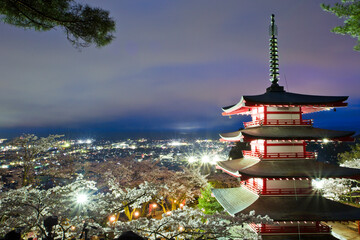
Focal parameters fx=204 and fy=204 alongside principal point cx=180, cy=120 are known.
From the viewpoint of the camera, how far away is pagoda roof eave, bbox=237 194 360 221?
7.82m

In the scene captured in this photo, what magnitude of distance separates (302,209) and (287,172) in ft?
5.02

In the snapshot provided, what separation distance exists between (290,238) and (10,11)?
12052 millimetres

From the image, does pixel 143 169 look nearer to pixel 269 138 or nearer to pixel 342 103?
pixel 269 138

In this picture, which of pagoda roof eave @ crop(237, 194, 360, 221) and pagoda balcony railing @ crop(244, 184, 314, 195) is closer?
pagoda roof eave @ crop(237, 194, 360, 221)

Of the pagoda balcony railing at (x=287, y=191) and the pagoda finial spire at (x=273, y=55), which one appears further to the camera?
the pagoda finial spire at (x=273, y=55)

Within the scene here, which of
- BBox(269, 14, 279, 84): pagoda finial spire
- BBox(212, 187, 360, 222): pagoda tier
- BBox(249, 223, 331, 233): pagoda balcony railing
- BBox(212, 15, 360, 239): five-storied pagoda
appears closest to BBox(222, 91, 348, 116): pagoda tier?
BBox(212, 15, 360, 239): five-storied pagoda

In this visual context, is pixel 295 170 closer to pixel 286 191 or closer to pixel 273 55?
pixel 286 191

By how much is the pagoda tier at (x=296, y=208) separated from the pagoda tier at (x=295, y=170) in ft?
4.30

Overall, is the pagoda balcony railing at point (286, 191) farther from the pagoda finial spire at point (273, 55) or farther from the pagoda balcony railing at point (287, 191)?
the pagoda finial spire at point (273, 55)

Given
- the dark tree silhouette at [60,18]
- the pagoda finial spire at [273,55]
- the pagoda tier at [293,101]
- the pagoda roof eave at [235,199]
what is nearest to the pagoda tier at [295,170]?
the pagoda roof eave at [235,199]

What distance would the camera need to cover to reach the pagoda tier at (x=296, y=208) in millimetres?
7841

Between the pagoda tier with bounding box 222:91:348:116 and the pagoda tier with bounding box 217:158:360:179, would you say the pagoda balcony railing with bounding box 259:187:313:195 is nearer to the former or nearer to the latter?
the pagoda tier with bounding box 217:158:360:179

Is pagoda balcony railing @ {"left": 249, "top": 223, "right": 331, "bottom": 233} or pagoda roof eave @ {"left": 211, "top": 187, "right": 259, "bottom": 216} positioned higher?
pagoda roof eave @ {"left": 211, "top": 187, "right": 259, "bottom": 216}

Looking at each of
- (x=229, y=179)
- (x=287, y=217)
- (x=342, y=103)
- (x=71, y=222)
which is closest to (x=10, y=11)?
(x=71, y=222)
